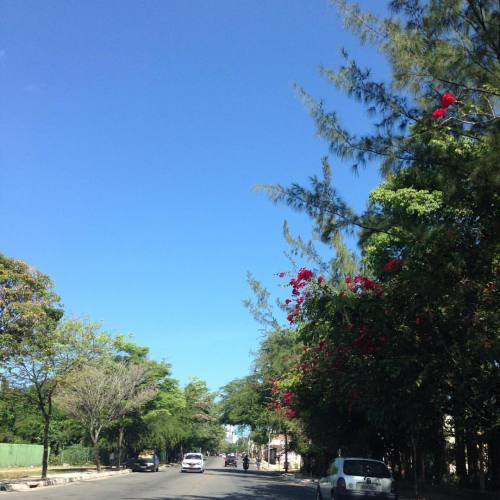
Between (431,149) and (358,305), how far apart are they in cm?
361

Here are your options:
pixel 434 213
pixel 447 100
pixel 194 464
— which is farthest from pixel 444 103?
pixel 194 464

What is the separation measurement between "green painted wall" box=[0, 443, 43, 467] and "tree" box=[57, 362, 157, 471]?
330 inches

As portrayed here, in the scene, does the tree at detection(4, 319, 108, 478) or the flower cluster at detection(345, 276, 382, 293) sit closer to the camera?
the flower cluster at detection(345, 276, 382, 293)

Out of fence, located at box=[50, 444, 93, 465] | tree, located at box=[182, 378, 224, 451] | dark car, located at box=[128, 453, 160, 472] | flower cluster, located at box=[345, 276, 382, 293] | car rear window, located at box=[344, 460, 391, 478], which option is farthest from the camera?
tree, located at box=[182, 378, 224, 451]

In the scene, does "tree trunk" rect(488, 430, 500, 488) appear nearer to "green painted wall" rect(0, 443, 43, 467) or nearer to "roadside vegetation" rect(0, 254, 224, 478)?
"roadside vegetation" rect(0, 254, 224, 478)

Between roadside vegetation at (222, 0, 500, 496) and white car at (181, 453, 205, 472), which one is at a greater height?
roadside vegetation at (222, 0, 500, 496)

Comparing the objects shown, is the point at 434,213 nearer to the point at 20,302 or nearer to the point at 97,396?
the point at 20,302

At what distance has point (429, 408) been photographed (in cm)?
1418

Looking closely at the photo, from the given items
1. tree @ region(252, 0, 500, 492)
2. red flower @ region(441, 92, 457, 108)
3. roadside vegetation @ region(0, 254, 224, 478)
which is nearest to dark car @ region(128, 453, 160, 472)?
roadside vegetation @ region(0, 254, 224, 478)

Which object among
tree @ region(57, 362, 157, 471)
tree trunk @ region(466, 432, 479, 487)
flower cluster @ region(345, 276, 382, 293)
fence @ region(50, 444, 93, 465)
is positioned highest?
flower cluster @ region(345, 276, 382, 293)

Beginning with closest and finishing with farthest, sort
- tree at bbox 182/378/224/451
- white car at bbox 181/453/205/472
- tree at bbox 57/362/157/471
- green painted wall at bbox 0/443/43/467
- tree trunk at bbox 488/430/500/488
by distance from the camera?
tree trunk at bbox 488/430/500/488, tree at bbox 57/362/157/471, green painted wall at bbox 0/443/43/467, white car at bbox 181/453/205/472, tree at bbox 182/378/224/451

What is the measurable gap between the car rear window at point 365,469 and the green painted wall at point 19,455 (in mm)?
34648

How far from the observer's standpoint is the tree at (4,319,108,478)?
22.5 metres

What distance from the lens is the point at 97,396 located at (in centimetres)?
3559
